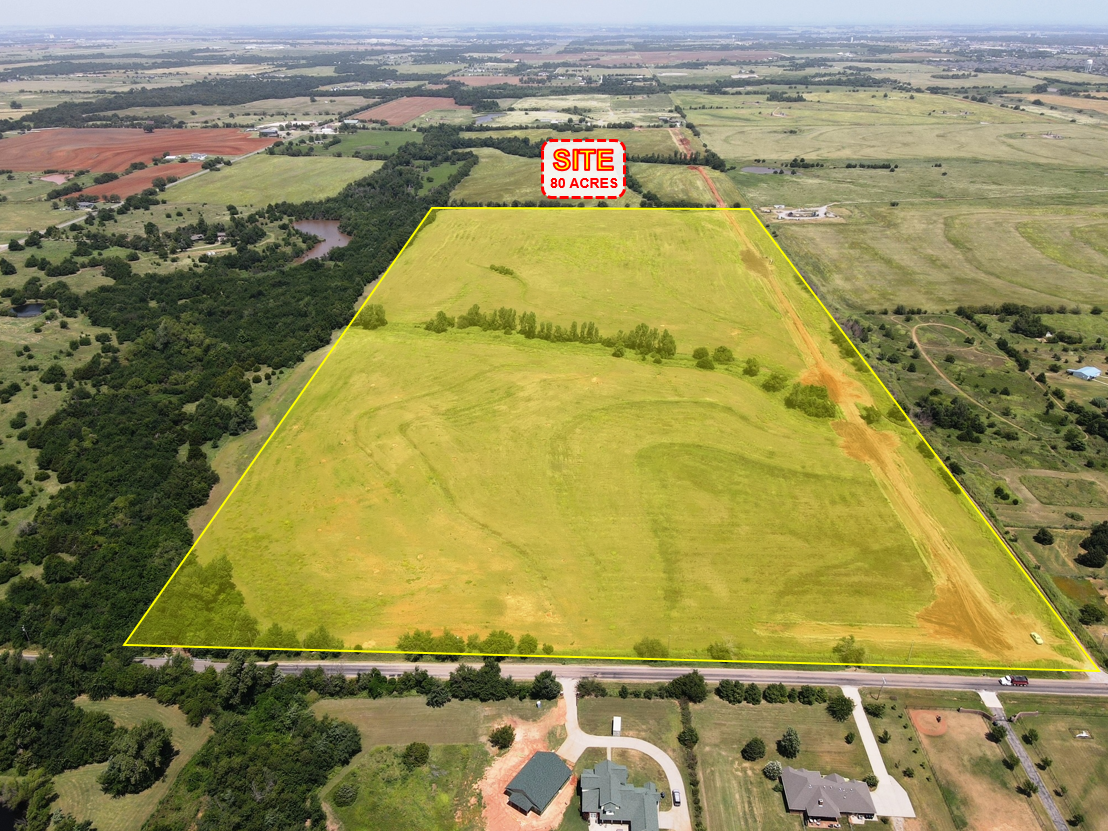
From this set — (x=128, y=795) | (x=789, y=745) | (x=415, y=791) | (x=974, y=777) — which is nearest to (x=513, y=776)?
(x=415, y=791)

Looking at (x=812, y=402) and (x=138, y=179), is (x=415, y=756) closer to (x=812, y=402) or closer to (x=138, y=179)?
(x=812, y=402)

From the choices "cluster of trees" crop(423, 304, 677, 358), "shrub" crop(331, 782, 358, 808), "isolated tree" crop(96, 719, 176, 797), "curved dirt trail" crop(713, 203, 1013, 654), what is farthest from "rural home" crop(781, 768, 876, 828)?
"cluster of trees" crop(423, 304, 677, 358)

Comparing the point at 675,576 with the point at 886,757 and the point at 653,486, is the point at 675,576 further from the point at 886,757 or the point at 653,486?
the point at 886,757

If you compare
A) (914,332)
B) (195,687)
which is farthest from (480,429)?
(914,332)

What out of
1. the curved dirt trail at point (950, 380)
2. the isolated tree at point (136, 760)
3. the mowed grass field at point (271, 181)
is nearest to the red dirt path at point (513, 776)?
the isolated tree at point (136, 760)

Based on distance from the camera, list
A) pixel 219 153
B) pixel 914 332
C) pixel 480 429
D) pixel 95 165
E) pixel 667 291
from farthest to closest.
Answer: pixel 219 153, pixel 95 165, pixel 667 291, pixel 914 332, pixel 480 429
